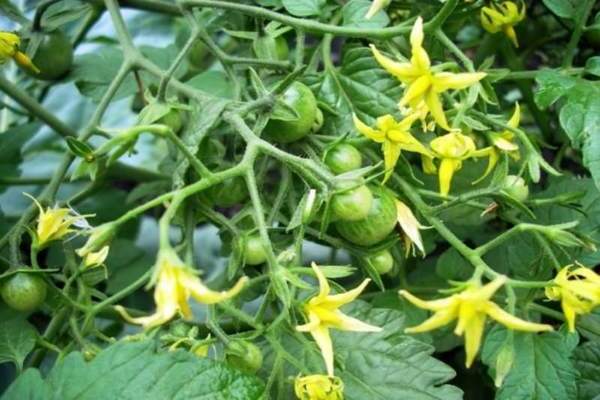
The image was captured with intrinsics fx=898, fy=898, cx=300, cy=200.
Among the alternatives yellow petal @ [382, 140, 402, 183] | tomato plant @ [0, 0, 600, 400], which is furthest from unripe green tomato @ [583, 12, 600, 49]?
yellow petal @ [382, 140, 402, 183]

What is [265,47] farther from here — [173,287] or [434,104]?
[173,287]

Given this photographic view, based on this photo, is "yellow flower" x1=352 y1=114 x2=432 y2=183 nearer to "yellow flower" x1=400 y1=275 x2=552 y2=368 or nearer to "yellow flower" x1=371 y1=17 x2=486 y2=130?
"yellow flower" x1=371 y1=17 x2=486 y2=130

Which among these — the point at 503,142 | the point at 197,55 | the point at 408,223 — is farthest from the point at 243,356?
the point at 197,55

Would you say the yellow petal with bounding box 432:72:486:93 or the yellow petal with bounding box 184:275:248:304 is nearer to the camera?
the yellow petal with bounding box 184:275:248:304

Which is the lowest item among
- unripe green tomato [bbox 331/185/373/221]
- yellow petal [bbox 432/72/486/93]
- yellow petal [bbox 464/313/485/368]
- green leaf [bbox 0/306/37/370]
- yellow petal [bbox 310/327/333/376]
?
green leaf [bbox 0/306/37/370]

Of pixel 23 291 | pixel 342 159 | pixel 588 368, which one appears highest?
pixel 342 159

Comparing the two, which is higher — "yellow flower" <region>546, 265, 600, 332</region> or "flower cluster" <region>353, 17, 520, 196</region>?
"flower cluster" <region>353, 17, 520, 196</region>
